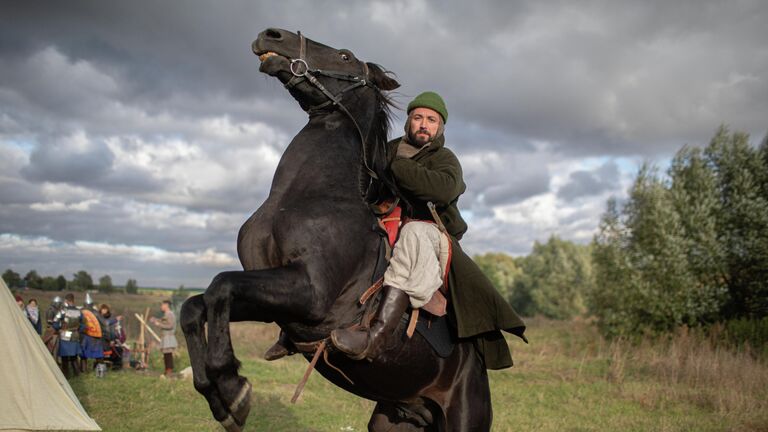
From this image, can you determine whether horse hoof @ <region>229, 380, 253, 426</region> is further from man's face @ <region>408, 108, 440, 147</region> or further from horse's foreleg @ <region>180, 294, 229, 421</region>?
man's face @ <region>408, 108, 440, 147</region>

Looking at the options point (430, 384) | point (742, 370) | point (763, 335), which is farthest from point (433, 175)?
point (763, 335)

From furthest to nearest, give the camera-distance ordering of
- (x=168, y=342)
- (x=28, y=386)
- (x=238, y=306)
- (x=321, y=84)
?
(x=168, y=342) < (x=28, y=386) < (x=321, y=84) < (x=238, y=306)

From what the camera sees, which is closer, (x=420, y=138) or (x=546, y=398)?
(x=420, y=138)

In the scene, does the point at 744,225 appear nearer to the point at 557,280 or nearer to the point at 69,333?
the point at 69,333

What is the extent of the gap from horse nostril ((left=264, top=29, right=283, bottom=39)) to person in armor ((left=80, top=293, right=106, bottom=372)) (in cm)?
1488

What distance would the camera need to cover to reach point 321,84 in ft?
13.7

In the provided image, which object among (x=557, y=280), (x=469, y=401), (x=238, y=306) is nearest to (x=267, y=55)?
(x=238, y=306)

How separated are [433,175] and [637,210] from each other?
91.6 feet

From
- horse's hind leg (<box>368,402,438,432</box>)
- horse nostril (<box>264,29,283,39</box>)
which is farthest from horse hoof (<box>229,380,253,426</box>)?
horse nostril (<box>264,29,283,39</box>)

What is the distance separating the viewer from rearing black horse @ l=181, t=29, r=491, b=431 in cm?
316

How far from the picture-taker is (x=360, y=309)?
3.79 meters

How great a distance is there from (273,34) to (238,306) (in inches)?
71.6

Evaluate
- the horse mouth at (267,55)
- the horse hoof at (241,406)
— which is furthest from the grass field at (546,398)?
the horse mouth at (267,55)

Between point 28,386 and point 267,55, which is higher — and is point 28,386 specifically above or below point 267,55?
below
